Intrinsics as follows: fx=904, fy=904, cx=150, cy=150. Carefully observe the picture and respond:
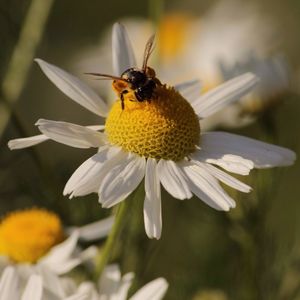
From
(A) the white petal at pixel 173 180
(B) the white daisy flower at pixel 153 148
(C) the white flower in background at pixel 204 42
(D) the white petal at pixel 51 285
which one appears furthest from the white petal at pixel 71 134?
(C) the white flower in background at pixel 204 42

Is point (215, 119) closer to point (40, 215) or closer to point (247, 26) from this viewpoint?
point (40, 215)

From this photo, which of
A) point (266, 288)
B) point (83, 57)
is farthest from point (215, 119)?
point (83, 57)

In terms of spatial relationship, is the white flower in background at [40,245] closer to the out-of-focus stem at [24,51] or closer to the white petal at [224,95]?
the white petal at [224,95]

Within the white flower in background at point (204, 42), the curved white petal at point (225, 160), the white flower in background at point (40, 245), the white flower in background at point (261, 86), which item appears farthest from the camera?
the white flower in background at point (204, 42)

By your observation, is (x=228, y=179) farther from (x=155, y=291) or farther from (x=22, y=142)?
(x=22, y=142)

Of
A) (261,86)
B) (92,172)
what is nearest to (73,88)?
(92,172)

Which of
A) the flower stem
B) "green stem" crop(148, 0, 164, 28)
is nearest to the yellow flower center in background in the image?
the flower stem
